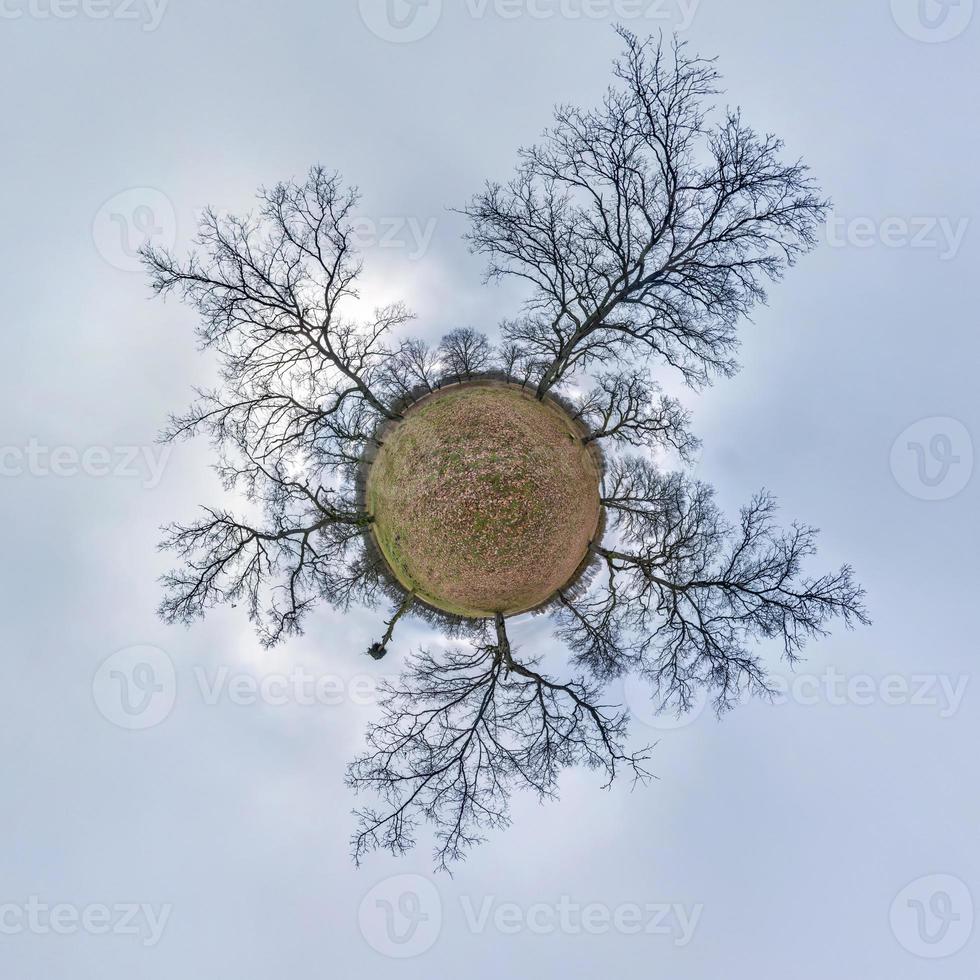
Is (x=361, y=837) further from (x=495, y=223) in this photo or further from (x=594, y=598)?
(x=495, y=223)

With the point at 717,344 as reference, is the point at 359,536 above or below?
below

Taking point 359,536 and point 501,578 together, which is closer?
point 501,578

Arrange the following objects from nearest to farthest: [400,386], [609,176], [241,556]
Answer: [609,176] → [241,556] → [400,386]

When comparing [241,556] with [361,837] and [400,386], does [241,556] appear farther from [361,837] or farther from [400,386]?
[361,837]

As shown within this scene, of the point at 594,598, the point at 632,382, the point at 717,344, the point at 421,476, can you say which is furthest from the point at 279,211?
the point at 594,598

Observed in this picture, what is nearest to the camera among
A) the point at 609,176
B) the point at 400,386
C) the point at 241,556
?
the point at 609,176

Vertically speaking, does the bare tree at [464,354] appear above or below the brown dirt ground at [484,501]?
above

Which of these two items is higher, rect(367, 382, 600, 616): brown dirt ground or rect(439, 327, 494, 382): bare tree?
rect(439, 327, 494, 382): bare tree

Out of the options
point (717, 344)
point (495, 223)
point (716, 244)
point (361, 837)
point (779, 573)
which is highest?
point (495, 223)
